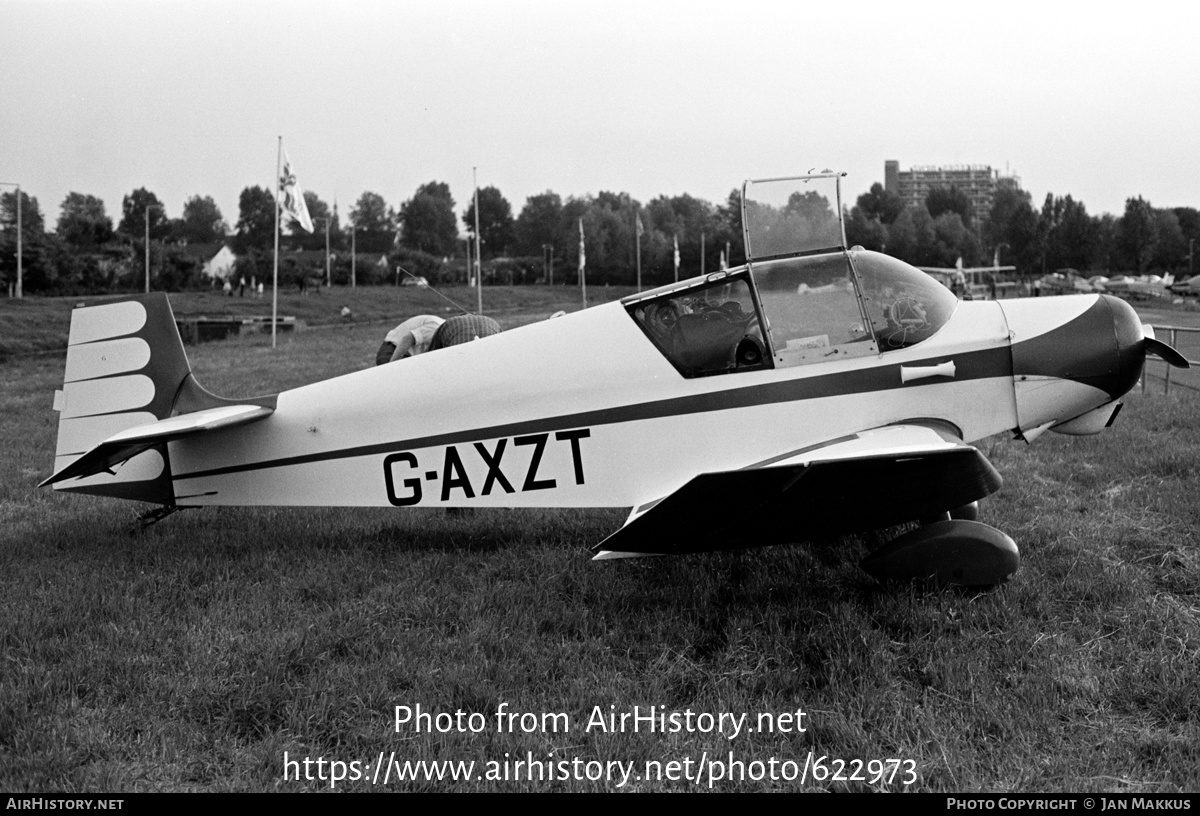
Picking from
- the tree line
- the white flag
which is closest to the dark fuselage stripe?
the tree line

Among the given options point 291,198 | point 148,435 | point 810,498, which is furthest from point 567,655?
point 291,198

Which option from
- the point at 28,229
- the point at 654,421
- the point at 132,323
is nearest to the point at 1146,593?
the point at 654,421

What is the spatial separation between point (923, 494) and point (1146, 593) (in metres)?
1.65

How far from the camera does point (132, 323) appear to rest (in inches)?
243

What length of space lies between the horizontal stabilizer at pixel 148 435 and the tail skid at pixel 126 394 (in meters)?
0.03

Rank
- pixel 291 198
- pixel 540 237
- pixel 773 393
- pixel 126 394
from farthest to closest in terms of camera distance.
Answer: pixel 540 237
pixel 291 198
pixel 126 394
pixel 773 393

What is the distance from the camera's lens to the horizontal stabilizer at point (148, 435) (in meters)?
5.25

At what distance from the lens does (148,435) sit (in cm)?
531

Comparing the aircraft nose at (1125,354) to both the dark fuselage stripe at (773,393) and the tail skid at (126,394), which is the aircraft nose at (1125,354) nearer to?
the dark fuselage stripe at (773,393)

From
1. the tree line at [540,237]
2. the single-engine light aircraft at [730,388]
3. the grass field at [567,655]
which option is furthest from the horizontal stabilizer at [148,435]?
the tree line at [540,237]

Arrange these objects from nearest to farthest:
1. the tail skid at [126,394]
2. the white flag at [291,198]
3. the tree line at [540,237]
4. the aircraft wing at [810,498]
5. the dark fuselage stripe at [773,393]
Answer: the aircraft wing at [810,498]
the dark fuselage stripe at [773,393]
the tail skid at [126,394]
the white flag at [291,198]
the tree line at [540,237]

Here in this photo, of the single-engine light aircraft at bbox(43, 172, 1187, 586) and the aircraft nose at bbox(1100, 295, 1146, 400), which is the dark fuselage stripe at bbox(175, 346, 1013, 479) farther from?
the aircraft nose at bbox(1100, 295, 1146, 400)

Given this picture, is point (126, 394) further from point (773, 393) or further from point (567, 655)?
point (773, 393)

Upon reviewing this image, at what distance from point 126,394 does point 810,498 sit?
15.4 feet
